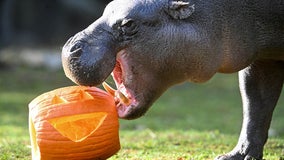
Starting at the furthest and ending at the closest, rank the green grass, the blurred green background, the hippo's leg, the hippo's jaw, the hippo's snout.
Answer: the blurred green background < the green grass < the hippo's leg < the hippo's jaw < the hippo's snout

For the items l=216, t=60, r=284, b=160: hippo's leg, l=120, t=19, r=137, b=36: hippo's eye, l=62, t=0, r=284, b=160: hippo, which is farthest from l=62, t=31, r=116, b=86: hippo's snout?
l=216, t=60, r=284, b=160: hippo's leg

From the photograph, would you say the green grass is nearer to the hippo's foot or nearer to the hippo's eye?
the hippo's foot

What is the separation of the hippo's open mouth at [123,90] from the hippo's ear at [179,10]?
35 centimetres

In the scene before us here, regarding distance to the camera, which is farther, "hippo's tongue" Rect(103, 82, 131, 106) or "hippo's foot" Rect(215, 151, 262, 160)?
"hippo's foot" Rect(215, 151, 262, 160)

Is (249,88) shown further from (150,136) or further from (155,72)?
(150,136)

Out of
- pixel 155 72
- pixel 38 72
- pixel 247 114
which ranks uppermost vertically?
pixel 155 72

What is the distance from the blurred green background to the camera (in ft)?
22.0

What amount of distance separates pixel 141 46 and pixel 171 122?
450 centimetres

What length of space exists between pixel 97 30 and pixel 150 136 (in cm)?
259

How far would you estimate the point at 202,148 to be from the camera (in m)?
5.64

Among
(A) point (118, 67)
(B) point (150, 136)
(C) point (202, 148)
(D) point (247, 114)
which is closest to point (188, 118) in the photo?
(B) point (150, 136)

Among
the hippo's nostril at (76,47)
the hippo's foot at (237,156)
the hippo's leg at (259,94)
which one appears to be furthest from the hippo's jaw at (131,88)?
the hippo's leg at (259,94)

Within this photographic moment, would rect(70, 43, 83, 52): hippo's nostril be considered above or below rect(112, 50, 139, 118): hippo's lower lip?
above

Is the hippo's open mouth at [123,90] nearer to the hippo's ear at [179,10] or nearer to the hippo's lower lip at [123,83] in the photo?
the hippo's lower lip at [123,83]
